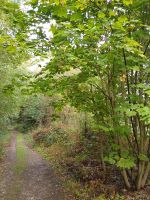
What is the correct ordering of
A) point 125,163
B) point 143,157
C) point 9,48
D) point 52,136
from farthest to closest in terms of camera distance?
1. point 52,136
2. point 143,157
3. point 125,163
4. point 9,48

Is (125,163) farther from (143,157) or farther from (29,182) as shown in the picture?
(29,182)

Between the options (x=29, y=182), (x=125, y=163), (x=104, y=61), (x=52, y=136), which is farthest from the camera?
(x=52, y=136)

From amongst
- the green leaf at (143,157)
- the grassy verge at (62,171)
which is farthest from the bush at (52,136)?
the green leaf at (143,157)

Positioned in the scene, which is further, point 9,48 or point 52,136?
point 52,136

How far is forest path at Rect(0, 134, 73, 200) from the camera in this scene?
31.7ft

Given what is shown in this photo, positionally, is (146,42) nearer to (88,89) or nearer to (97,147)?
(88,89)

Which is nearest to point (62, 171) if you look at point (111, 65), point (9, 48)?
point (111, 65)

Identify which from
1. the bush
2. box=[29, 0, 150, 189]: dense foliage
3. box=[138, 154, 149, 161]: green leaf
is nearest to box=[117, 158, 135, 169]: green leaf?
box=[29, 0, 150, 189]: dense foliage

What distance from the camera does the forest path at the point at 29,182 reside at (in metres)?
9.65

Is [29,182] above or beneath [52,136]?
beneath

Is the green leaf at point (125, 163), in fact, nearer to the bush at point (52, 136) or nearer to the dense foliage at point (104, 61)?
the dense foliage at point (104, 61)

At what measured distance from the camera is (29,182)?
450 inches

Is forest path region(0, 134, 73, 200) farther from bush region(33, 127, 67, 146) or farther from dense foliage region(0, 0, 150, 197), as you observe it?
bush region(33, 127, 67, 146)

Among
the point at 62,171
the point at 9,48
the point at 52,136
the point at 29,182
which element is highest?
the point at 9,48
